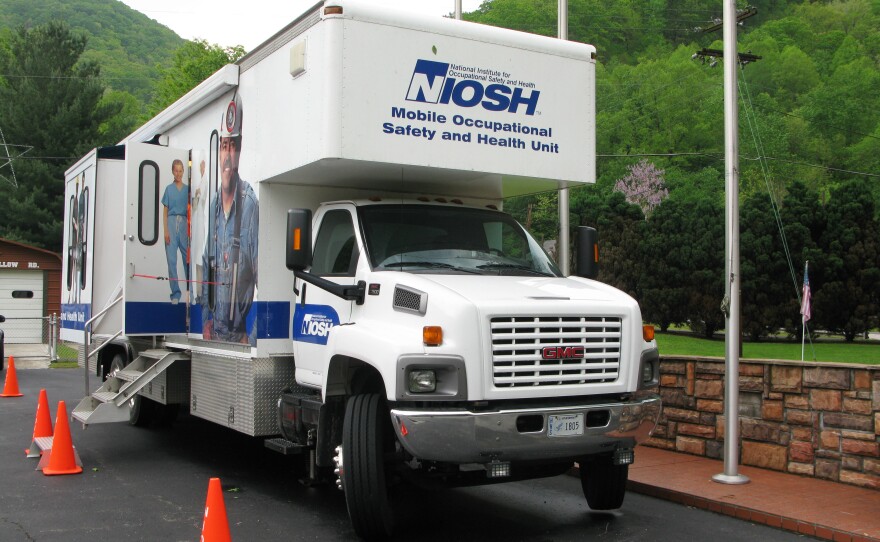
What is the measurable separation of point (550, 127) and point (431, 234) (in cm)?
140

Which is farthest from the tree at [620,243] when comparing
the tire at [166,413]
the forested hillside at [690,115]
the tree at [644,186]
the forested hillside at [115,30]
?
the forested hillside at [115,30]

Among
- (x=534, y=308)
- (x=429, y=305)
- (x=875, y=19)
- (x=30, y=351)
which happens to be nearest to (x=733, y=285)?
(x=534, y=308)

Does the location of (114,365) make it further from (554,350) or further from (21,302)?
(21,302)

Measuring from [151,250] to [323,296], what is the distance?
3172 millimetres

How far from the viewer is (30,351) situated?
87.6ft

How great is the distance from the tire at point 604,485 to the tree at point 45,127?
35.9 metres

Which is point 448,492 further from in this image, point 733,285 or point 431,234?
point 733,285

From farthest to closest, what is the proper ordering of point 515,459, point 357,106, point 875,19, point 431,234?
point 875,19
point 431,234
point 357,106
point 515,459

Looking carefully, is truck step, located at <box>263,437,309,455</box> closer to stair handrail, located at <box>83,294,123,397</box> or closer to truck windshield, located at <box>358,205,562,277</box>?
truck windshield, located at <box>358,205,562,277</box>

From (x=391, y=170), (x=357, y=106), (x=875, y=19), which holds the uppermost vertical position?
(x=875, y=19)

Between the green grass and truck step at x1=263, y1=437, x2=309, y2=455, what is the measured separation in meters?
18.9

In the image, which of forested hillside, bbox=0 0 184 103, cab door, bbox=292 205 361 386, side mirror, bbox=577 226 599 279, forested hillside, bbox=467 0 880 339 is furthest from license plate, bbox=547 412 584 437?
forested hillside, bbox=0 0 184 103

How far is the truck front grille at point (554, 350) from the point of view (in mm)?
5707

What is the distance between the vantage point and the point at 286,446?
7.07m
